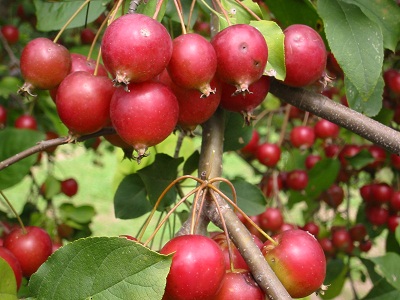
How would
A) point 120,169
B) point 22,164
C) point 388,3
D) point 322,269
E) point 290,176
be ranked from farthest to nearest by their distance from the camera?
point 290,176
point 120,169
point 22,164
point 388,3
point 322,269

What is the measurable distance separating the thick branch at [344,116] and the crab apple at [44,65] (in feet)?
1.32

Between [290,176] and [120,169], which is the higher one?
[120,169]

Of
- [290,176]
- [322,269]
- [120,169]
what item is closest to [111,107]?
[322,269]

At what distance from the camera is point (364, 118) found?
3.29ft

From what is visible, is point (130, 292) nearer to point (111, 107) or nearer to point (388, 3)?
point (111, 107)

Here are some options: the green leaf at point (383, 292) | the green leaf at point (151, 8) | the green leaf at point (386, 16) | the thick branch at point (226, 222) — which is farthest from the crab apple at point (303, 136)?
the green leaf at point (151, 8)

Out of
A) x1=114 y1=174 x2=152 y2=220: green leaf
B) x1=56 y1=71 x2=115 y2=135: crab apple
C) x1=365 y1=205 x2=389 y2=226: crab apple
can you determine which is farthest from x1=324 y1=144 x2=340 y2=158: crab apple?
x1=56 y1=71 x2=115 y2=135: crab apple

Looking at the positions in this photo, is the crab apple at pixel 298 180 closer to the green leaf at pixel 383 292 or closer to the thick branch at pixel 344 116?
the green leaf at pixel 383 292

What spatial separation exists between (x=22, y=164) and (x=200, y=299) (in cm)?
78

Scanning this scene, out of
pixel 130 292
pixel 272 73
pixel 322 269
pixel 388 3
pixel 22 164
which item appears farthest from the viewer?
pixel 22 164

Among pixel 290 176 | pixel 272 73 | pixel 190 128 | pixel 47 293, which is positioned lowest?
pixel 290 176

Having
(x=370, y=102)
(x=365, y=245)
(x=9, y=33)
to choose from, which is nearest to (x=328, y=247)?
(x=365, y=245)

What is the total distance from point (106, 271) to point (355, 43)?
0.67 meters

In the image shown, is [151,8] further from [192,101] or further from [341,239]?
[341,239]
